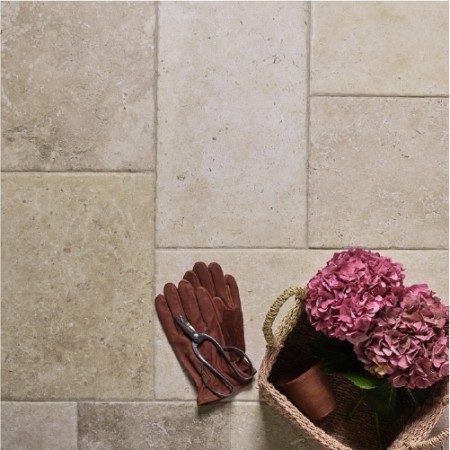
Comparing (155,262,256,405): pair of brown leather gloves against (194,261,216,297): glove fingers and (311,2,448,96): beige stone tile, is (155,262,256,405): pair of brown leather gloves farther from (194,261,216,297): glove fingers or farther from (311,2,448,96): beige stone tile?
(311,2,448,96): beige stone tile

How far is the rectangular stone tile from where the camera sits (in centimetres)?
151

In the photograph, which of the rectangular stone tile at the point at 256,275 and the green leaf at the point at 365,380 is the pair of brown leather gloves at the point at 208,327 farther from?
the green leaf at the point at 365,380

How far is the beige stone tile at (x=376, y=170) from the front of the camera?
152 cm

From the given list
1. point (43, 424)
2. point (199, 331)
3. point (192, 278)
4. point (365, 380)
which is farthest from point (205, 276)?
point (43, 424)

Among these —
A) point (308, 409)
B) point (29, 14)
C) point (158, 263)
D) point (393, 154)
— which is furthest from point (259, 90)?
point (308, 409)

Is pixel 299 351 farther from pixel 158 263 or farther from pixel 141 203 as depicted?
pixel 141 203

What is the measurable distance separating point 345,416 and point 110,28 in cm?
118

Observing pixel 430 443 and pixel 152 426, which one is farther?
pixel 152 426

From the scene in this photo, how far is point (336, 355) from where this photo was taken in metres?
1.40

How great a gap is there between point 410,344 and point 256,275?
0.43 metres

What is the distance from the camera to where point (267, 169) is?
1.53m

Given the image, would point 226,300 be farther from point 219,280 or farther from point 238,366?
point 238,366

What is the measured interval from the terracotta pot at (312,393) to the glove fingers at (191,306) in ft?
0.85

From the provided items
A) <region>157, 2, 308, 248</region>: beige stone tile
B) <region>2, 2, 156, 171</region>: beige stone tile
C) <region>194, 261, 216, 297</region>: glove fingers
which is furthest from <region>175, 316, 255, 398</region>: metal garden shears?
<region>2, 2, 156, 171</region>: beige stone tile
